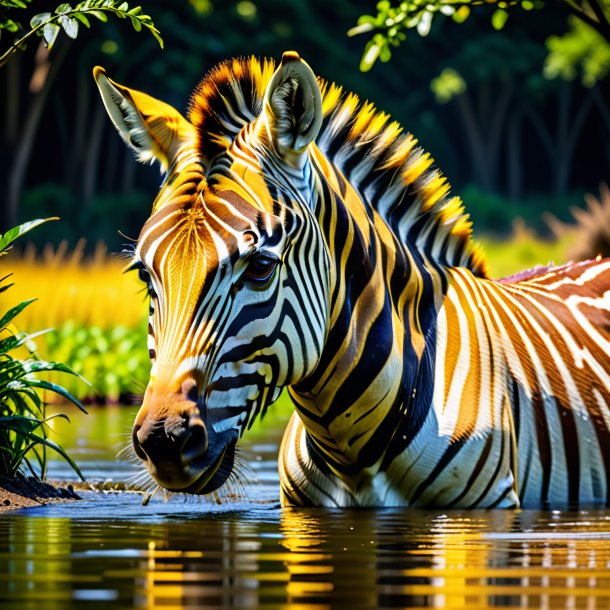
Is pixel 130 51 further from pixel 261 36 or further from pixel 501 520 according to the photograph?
pixel 501 520

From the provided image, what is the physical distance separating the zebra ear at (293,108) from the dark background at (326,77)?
85.6ft

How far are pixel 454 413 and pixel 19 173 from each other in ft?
95.9

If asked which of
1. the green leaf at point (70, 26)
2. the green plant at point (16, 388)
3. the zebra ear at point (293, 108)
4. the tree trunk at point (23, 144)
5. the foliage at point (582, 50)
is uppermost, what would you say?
the foliage at point (582, 50)

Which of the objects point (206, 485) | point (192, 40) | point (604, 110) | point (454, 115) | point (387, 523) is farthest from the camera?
point (454, 115)

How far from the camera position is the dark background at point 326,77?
38531 millimetres

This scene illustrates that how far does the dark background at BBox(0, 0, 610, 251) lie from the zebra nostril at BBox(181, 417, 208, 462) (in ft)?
88.4

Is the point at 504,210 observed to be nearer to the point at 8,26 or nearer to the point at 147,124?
the point at 8,26

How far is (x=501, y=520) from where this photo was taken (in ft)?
20.6

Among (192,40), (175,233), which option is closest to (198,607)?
(175,233)

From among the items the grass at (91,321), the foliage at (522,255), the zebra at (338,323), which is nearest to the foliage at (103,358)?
the grass at (91,321)

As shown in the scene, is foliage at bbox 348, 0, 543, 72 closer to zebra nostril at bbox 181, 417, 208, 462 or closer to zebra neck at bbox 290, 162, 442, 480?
zebra neck at bbox 290, 162, 442, 480

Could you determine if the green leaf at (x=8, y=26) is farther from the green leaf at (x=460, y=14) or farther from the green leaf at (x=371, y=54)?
the green leaf at (x=460, y=14)

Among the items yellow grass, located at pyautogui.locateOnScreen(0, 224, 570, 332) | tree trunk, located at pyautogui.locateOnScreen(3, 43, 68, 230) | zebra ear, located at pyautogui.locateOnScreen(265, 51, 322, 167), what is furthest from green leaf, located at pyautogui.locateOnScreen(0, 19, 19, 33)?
tree trunk, located at pyautogui.locateOnScreen(3, 43, 68, 230)

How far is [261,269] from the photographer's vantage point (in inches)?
228
